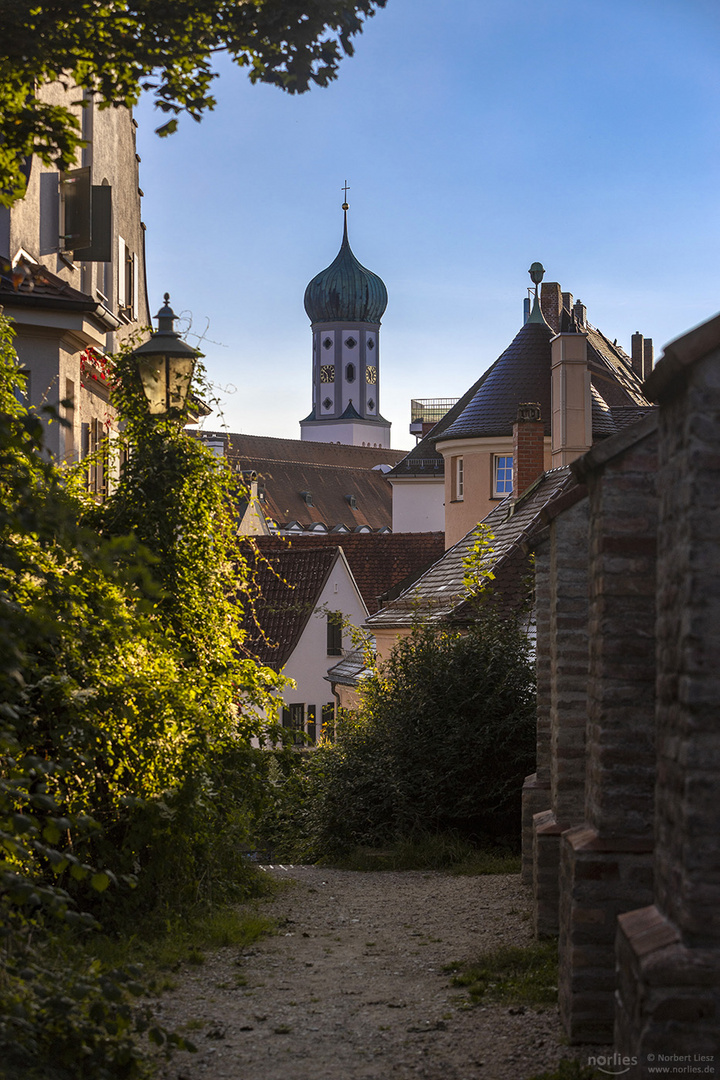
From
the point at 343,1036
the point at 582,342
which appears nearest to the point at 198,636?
the point at 343,1036

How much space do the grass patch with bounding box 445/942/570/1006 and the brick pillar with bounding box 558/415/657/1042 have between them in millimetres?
1014

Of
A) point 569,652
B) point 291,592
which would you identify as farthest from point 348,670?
point 569,652

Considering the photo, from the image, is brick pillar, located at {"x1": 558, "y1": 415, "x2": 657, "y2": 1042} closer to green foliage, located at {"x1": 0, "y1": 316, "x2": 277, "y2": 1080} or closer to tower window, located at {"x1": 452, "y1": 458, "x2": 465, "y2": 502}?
green foliage, located at {"x1": 0, "y1": 316, "x2": 277, "y2": 1080}

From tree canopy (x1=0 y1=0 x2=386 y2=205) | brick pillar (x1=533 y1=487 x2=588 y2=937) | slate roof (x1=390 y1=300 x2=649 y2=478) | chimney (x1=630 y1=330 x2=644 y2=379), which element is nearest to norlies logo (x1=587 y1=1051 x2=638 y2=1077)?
brick pillar (x1=533 y1=487 x2=588 y2=937)

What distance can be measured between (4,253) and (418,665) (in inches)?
289

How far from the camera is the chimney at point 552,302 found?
40688 millimetres

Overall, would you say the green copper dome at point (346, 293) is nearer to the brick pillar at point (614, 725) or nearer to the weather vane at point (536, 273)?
the weather vane at point (536, 273)

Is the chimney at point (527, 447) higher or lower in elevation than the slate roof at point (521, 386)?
lower

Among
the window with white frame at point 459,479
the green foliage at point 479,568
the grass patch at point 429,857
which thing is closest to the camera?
the grass patch at point 429,857

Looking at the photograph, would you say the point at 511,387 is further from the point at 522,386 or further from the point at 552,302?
the point at 552,302

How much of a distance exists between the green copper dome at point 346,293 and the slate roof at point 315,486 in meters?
27.0

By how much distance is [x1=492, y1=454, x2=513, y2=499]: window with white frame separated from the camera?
114ft

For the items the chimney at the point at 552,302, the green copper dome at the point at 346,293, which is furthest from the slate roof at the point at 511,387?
the green copper dome at the point at 346,293

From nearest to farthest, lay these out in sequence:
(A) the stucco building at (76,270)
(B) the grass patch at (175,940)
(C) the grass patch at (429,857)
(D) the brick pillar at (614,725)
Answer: (D) the brick pillar at (614,725) → (B) the grass patch at (175,940) → (C) the grass patch at (429,857) → (A) the stucco building at (76,270)
